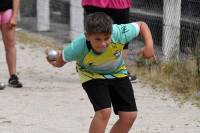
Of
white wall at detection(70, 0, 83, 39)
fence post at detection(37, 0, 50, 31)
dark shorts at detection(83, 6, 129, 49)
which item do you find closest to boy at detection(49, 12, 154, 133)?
dark shorts at detection(83, 6, 129, 49)

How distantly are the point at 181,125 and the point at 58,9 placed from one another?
737 cm

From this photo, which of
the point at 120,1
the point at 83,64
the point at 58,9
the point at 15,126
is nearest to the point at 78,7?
the point at 58,9

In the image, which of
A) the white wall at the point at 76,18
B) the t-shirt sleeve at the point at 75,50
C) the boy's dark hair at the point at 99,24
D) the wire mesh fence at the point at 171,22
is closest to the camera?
the boy's dark hair at the point at 99,24

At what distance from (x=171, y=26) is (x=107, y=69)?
3.87 metres

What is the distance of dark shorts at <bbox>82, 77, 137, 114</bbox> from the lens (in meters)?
4.89

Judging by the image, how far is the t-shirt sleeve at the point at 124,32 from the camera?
15.9 ft

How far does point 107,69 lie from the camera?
16.1 ft

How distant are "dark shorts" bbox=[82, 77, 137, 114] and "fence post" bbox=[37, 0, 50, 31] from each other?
794 cm

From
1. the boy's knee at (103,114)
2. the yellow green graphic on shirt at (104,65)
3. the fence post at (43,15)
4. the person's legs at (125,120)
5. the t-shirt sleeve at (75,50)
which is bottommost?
the fence post at (43,15)

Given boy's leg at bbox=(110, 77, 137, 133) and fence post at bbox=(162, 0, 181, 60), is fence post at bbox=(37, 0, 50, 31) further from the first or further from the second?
boy's leg at bbox=(110, 77, 137, 133)

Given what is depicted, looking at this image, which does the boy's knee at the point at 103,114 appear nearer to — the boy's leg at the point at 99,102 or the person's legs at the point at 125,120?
the boy's leg at the point at 99,102

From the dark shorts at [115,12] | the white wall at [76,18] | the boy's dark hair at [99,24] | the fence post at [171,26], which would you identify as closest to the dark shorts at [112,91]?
the boy's dark hair at [99,24]

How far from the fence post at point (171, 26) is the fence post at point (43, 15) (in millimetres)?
4378

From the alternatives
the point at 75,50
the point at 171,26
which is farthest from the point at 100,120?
the point at 171,26
